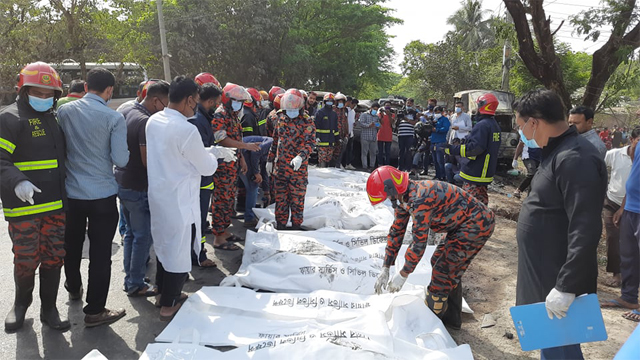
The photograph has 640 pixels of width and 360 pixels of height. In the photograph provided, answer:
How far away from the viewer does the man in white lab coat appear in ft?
9.87

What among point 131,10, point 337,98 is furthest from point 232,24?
point 337,98

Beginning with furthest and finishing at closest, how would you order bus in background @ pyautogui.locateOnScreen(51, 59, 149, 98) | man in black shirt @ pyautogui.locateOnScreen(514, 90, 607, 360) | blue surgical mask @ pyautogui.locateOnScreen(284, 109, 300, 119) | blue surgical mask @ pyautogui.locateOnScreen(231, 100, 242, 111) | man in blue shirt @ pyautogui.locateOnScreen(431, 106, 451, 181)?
bus in background @ pyautogui.locateOnScreen(51, 59, 149, 98) → man in blue shirt @ pyautogui.locateOnScreen(431, 106, 451, 181) → blue surgical mask @ pyautogui.locateOnScreen(284, 109, 300, 119) → blue surgical mask @ pyautogui.locateOnScreen(231, 100, 242, 111) → man in black shirt @ pyautogui.locateOnScreen(514, 90, 607, 360)

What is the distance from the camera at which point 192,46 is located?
1833 cm

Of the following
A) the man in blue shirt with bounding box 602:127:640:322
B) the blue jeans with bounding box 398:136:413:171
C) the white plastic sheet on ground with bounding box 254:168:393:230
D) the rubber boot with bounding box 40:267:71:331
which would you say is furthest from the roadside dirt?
the blue jeans with bounding box 398:136:413:171

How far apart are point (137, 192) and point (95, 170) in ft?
1.68

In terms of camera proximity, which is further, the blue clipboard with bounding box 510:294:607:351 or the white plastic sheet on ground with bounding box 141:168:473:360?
the white plastic sheet on ground with bounding box 141:168:473:360

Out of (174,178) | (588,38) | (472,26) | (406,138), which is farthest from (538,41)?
(472,26)

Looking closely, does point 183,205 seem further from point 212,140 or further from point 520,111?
point 520,111

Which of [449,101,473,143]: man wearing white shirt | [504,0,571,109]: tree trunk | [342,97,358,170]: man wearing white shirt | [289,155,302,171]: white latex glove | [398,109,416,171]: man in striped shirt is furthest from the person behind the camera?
[342,97,358,170]: man wearing white shirt

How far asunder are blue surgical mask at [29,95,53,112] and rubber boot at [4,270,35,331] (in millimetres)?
1155

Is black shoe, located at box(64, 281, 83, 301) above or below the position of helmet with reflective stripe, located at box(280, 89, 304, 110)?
below

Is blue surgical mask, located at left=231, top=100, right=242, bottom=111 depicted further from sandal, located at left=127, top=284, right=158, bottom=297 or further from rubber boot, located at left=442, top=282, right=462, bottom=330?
rubber boot, located at left=442, top=282, right=462, bottom=330

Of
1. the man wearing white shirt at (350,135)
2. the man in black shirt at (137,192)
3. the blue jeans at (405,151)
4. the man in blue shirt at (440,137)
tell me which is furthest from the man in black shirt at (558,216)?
the man wearing white shirt at (350,135)

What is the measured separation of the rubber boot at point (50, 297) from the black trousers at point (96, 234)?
18cm
